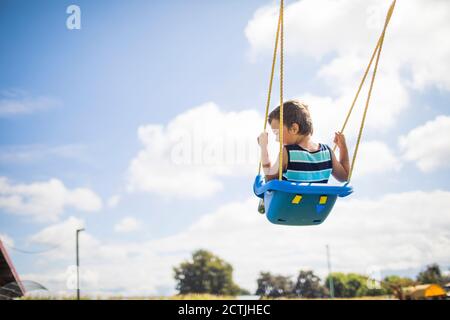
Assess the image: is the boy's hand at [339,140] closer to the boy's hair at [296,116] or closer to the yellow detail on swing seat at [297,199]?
the boy's hair at [296,116]

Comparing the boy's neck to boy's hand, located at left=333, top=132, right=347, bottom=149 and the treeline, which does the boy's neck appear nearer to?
boy's hand, located at left=333, top=132, right=347, bottom=149

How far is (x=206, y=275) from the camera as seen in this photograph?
5875cm

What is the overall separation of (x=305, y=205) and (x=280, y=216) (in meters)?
0.27

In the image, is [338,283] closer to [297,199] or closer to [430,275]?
[430,275]

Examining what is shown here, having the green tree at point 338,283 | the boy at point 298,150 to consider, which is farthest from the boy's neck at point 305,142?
the green tree at point 338,283

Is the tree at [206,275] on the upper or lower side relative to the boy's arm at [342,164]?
lower

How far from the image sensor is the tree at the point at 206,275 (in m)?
57.4

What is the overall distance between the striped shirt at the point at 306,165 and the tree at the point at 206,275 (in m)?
53.9

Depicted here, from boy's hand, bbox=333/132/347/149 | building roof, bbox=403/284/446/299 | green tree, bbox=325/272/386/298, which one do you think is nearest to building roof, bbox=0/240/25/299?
boy's hand, bbox=333/132/347/149
